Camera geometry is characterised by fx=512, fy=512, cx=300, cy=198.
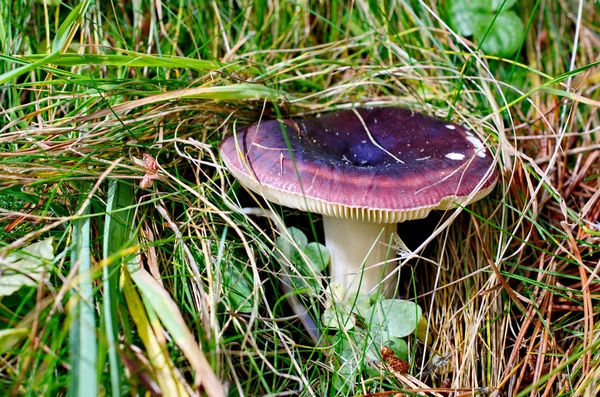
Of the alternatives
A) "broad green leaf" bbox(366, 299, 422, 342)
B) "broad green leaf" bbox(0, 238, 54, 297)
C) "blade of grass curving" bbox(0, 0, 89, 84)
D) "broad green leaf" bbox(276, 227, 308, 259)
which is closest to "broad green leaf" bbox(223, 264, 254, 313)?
"broad green leaf" bbox(276, 227, 308, 259)

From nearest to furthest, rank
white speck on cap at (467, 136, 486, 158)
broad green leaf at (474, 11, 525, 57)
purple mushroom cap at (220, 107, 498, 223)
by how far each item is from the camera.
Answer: purple mushroom cap at (220, 107, 498, 223) < white speck on cap at (467, 136, 486, 158) < broad green leaf at (474, 11, 525, 57)

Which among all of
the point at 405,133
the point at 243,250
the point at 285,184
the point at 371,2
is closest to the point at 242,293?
the point at 243,250

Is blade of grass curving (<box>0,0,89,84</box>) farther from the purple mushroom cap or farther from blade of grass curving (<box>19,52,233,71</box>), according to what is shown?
the purple mushroom cap

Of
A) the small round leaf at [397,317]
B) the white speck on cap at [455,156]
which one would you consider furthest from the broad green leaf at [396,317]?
the white speck on cap at [455,156]

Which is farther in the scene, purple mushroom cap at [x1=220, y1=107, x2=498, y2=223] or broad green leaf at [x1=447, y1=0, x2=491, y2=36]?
broad green leaf at [x1=447, y1=0, x2=491, y2=36]

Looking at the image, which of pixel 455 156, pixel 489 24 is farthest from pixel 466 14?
pixel 455 156

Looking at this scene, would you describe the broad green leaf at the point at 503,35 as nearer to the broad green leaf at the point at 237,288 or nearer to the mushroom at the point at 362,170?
the mushroom at the point at 362,170
